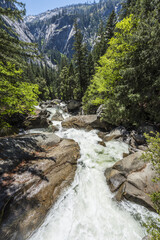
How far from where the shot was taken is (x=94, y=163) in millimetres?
7828

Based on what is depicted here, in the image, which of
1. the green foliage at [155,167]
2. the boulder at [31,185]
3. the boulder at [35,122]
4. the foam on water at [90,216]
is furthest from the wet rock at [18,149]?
the green foliage at [155,167]

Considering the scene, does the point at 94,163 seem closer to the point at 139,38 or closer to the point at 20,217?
the point at 20,217

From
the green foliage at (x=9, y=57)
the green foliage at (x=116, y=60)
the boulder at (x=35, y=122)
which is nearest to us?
the green foliage at (x=9, y=57)

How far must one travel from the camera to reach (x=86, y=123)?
45.3 ft

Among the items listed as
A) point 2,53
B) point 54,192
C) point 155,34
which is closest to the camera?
point 54,192

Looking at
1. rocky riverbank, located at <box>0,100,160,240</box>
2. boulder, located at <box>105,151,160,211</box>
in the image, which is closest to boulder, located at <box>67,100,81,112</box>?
rocky riverbank, located at <box>0,100,160,240</box>

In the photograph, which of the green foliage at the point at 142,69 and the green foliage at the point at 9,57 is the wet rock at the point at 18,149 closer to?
the green foliage at the point at 9,57

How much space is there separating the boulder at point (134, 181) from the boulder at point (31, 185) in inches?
107

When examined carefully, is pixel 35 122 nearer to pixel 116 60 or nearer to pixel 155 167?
pixel 116 60

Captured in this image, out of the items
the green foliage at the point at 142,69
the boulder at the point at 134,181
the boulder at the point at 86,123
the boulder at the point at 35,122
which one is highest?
the green foliage at the point at 142,69

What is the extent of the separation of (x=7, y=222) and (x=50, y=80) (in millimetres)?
76311

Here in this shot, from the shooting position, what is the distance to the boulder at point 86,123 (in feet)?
43.7

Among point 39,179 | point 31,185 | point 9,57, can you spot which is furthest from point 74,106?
point 31,185

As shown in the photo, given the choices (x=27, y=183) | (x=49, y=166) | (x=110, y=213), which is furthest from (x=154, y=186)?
(x=27, y=183)
